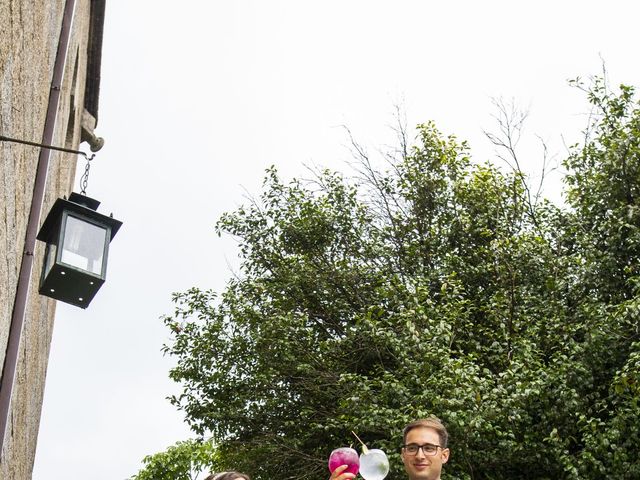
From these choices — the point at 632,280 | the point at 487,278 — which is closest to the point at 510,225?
the point at 487,278

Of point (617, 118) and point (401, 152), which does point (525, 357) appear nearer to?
point (617, 118)

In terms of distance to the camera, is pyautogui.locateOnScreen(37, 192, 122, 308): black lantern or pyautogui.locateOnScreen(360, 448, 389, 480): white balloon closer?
pyautogui.locateOnScreen(360, 448, 389, 480): white balloon

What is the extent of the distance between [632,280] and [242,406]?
7.03 m

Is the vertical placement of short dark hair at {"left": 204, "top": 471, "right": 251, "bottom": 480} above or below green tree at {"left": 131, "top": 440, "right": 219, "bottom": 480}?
below

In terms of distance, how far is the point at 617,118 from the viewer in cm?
1369

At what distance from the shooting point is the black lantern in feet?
16.0

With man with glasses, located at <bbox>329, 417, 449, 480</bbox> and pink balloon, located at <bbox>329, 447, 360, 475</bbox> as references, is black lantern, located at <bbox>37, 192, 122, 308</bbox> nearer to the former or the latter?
pink balloon, located at <bbox>329, 447, 360, 475</bbox>

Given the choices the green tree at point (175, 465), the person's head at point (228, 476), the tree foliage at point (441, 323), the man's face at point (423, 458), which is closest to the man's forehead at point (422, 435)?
the man's face at point (423, 458)

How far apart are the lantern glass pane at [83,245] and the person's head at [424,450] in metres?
2.15

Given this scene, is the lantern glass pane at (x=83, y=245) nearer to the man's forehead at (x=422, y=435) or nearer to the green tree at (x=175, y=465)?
the man's forehead at (x=422, y=435)

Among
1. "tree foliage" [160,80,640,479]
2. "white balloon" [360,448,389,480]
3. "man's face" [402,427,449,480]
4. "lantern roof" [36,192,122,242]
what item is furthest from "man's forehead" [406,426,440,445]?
"tree foliage" [160,80,640,479]

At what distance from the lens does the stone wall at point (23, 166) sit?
15.1ft

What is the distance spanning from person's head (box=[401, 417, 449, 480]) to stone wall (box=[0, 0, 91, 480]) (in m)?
2.64

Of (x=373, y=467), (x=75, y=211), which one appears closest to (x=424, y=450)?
(x=373, y=467)
